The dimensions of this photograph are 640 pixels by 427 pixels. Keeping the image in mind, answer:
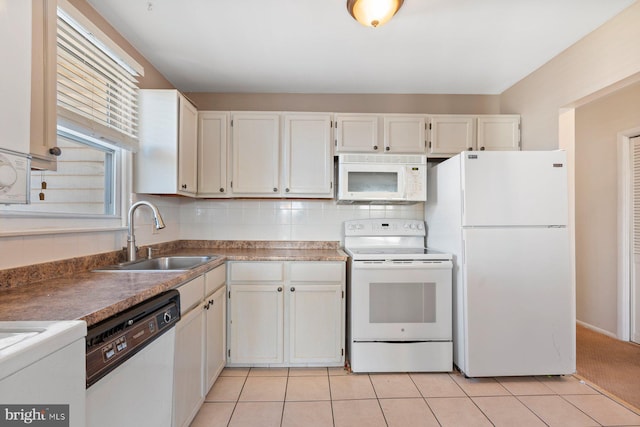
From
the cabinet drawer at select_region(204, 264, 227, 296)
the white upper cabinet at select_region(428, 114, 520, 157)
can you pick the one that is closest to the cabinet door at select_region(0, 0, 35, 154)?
the cabinet drawer at select_region(204, 264, 227, 296)

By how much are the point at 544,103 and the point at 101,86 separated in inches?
122

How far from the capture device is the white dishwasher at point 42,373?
1.98 ft

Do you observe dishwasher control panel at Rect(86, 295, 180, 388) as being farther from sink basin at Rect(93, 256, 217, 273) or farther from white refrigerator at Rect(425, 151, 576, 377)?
white refrigerator at Rect(425, 151, 576, 377)

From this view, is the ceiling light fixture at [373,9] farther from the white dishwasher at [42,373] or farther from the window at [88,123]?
the white dishwasher at [42,373]

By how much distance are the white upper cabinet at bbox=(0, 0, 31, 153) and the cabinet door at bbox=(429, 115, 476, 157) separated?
256 cm

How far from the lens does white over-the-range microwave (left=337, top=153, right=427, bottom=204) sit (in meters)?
2.55

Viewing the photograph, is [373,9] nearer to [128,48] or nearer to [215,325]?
[128,48]

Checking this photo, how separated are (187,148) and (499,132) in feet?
8.66

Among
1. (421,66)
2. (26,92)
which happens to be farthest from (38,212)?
(421,66)

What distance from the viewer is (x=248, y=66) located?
2404 mm

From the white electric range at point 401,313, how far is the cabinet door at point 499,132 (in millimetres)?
1165

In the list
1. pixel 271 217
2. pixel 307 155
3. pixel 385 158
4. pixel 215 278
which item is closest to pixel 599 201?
pixel 385 158

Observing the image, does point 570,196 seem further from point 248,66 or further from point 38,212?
point 38,212

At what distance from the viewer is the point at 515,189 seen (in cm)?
211
